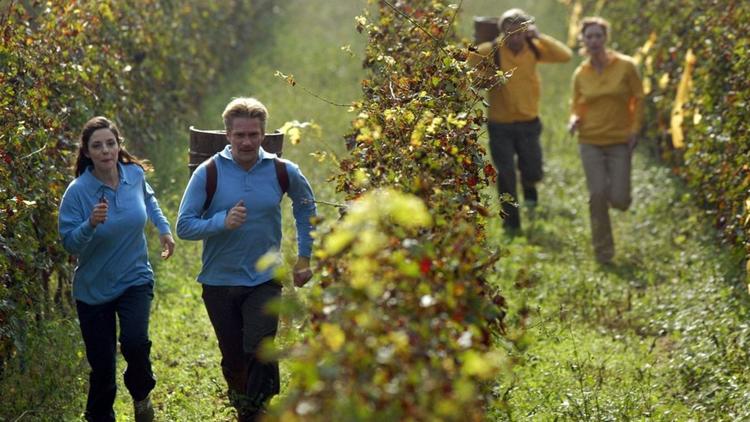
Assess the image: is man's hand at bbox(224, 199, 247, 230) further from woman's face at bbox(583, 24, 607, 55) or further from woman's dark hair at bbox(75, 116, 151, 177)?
woman's face at bbox(583, 24, 607, 55)

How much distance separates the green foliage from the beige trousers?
22.7 inches

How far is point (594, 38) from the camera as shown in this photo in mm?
10906

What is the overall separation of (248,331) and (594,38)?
548 cm

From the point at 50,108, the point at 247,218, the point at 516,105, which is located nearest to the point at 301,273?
the point at 247,218

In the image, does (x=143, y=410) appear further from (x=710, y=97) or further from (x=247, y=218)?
(x=710, y=97)

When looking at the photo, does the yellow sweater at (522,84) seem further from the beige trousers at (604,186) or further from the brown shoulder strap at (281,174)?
the brown shoulder strap at (281,174)

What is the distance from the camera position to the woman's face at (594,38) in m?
10.9

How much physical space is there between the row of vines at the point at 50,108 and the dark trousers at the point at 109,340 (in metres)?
0.55

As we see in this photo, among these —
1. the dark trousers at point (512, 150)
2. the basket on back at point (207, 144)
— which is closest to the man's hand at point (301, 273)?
the basket on back at point (207, 144)

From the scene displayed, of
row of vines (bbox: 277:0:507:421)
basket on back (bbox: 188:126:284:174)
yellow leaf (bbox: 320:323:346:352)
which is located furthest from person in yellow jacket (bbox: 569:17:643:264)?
yellow leaf (bbox: 320:323:346:352)

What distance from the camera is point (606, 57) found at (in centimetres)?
1102

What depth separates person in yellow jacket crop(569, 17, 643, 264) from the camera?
10961 millimetres

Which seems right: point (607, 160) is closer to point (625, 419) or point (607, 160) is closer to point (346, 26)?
point (625, 419)

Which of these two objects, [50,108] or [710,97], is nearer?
[50,108]
